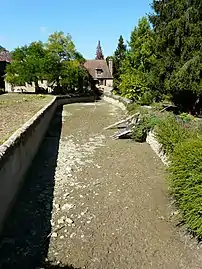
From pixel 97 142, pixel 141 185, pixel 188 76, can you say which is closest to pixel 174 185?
pixel 141 185

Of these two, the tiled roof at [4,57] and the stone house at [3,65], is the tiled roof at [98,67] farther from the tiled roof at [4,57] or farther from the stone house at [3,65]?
the stone house at [3,65]

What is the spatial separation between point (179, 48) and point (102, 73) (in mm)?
34091

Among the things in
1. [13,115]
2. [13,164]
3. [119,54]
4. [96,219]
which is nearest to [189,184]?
[96,219]

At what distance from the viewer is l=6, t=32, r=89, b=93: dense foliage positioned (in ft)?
119

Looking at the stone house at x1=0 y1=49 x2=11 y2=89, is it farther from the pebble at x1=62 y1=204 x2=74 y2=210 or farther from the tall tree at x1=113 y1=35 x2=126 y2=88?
the pebble at x1=62 y1=204 x2=74 y2=210

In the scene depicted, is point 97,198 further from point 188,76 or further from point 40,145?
point 188,76

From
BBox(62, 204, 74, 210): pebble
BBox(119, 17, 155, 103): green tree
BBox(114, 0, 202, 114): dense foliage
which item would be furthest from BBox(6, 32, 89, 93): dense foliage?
BBox(62, 204, 74, 210): pebble

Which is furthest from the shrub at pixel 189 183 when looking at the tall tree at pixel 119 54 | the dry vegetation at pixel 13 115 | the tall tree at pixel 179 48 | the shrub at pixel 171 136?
the tall tree at pixel 119 54

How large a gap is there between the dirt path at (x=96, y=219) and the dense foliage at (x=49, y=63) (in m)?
28.8

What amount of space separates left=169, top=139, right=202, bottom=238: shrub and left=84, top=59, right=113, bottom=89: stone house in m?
45.9

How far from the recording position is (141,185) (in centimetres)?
738

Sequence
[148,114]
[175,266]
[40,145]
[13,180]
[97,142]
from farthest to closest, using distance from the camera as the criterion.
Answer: [148,114] < [97,142] < [40,145] < [13,180] < [175,266]

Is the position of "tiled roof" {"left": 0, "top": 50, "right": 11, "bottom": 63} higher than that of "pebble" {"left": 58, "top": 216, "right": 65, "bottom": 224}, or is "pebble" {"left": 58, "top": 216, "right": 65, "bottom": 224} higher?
"tiled roof" {"left": 0, "top": 50, "right": 11, "bottom": 63}

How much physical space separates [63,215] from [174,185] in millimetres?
2375
